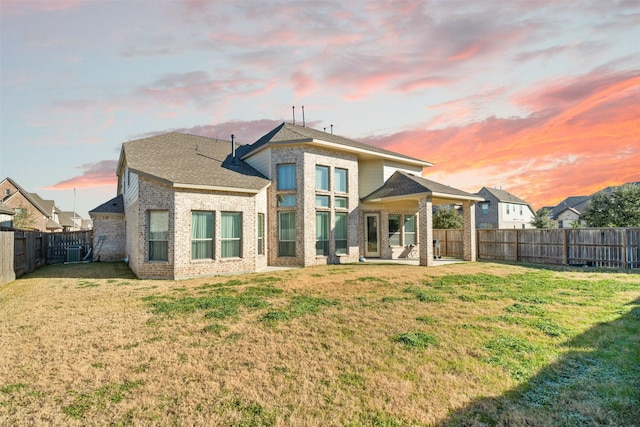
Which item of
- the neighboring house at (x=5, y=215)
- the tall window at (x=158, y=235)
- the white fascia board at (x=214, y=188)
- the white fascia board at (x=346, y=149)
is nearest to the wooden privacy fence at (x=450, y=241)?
the white fascia board at (x=346, y=149)

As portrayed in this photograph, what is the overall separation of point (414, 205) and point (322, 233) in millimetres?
6739

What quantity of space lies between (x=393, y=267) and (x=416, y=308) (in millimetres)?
8163

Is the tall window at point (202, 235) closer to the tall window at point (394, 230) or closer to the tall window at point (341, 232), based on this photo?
the tall window at point (341, 232)

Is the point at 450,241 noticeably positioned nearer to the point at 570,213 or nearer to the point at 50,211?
the point at 570,213

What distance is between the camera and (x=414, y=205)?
20.5 meters

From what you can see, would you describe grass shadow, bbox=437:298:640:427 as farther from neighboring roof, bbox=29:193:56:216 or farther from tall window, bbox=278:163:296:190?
neighboring roof, bbox=29:193:56:216

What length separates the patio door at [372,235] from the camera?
19969 millimetres

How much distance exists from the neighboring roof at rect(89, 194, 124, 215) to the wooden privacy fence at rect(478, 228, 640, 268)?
78.5 feet

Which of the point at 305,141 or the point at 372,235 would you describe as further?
the point at 372,235

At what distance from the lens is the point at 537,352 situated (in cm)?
522

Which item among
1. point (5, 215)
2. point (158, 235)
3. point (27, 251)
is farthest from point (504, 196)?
point (5, 215)

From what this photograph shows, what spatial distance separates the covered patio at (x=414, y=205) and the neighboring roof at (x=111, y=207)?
15.8m

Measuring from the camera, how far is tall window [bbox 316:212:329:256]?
17562mm

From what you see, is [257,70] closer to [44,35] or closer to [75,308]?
[44,35]
